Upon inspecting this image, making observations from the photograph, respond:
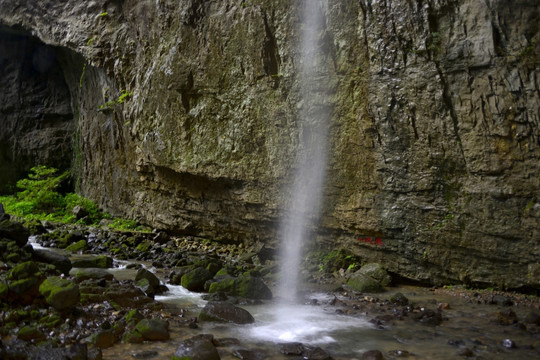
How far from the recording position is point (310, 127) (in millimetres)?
10812

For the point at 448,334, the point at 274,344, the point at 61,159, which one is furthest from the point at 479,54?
the point at 61,159

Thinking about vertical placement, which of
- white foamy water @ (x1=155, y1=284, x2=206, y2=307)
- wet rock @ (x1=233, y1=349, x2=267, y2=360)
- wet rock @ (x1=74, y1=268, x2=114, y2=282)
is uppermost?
wet rock @ (x1=74, y1=268, x2=114, y2=282)

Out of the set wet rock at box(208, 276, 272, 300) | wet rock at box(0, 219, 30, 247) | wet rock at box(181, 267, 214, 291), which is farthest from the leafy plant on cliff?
wet rock at box(208, 276, 272, 300)

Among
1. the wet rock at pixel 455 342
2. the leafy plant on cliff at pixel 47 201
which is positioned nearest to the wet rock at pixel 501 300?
the wet rock at pixel 455 342

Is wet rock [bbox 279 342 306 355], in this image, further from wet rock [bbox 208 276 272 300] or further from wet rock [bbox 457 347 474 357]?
wet rock [bbox 208 276 272 300]

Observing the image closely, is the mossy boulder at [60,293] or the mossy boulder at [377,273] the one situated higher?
the mossy boulder at [60,293]

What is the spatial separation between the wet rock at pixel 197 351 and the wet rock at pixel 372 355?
1863 millimetres

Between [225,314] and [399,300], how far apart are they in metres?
3.40

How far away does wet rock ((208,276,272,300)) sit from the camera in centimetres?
855

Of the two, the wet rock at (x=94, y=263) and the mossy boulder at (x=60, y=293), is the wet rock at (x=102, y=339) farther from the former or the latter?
the wet rock at (x=94, y=263)

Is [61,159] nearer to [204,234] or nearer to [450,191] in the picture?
[204,234]

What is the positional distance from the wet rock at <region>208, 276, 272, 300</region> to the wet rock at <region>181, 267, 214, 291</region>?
0.54m

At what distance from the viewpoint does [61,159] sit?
24453 millimetres

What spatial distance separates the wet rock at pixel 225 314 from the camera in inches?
275
